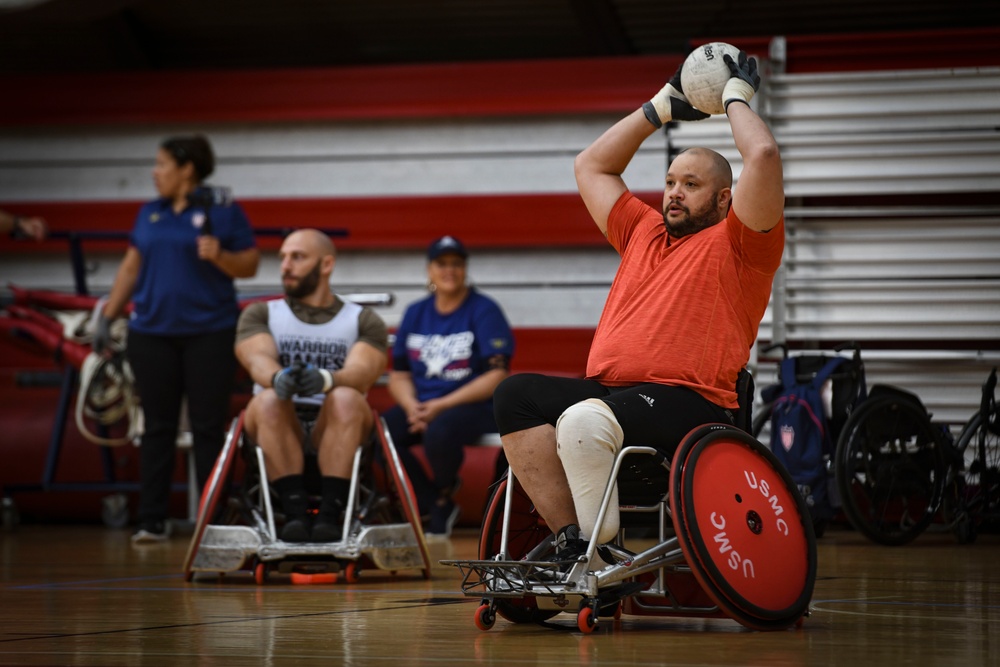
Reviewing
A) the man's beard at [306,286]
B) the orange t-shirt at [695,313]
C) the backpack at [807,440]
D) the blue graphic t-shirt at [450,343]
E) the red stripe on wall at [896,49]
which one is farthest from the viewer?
the red stripe on wall at [896,49]

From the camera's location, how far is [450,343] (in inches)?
235

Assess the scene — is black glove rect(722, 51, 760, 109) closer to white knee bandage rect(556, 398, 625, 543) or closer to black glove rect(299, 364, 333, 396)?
white knee bandage rect(556, 398, 625, 543)

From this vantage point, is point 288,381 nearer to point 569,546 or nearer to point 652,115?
point 652,115

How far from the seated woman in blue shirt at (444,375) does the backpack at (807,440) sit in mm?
1218

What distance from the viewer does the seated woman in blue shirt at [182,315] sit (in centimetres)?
543

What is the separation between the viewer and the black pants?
5426 millimetres

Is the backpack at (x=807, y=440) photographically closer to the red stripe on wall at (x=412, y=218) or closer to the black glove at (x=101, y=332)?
the red stripe on wall at (x=412, y=218)

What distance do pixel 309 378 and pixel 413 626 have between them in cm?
133

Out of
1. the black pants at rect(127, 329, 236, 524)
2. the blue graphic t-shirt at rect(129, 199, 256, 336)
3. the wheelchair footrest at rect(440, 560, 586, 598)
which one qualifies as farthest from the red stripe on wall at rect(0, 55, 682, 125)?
the wheelchair footrest at rect(440, 560, 586, 598)

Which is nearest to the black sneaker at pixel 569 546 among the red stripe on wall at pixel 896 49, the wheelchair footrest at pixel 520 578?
the wheelchair footrest at pixel 520 578

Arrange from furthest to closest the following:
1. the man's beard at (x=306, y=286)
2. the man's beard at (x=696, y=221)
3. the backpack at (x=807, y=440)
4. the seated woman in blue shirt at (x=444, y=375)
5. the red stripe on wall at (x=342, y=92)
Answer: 1. the red stripe on wall at (x=342, y=92)
2. the seated woman in blue shirt at (x=444, y=375)
3. the backpack at (x=807, y=440)
4. the man's beard at (x=306, y=286)
5. the man's beard at (x=696, y=221)

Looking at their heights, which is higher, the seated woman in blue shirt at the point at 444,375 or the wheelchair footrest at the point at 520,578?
the seated woman in blue shirt at the point at 444,375

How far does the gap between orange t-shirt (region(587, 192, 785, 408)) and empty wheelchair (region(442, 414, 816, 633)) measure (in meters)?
0.20

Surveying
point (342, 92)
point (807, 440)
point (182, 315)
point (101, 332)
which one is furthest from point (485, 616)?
point (342, 92)
